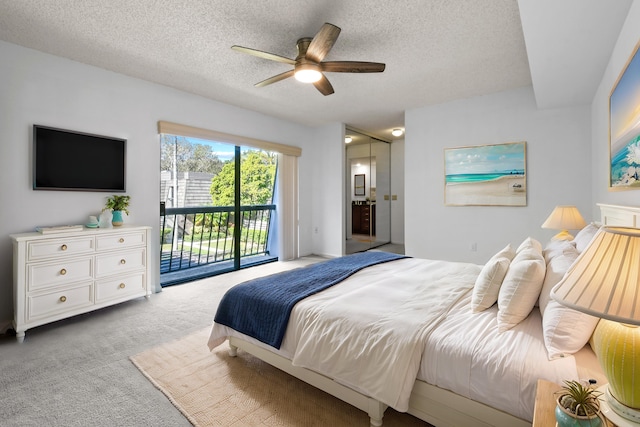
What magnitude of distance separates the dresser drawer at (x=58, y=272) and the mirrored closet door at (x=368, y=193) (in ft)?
16.7

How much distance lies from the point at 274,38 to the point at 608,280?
2.90 metres

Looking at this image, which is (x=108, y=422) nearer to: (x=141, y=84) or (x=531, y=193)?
(x=141, y=84)

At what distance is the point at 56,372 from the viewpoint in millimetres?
2094

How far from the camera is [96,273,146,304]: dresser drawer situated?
3035 mm

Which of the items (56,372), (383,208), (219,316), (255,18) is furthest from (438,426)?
(383,208)

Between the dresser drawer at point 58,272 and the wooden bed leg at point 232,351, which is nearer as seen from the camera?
the wooden bed leg at point 232,351

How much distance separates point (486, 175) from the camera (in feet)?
14.2

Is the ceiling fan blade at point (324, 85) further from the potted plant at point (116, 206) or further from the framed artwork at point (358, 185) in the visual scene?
the framed artwork at point (358, 185)

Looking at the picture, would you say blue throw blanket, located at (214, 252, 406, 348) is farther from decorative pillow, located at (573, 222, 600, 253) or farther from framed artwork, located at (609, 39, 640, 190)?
framed artwork, located at (609, 39, 640, 190)

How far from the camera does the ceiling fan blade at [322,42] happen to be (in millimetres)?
2204

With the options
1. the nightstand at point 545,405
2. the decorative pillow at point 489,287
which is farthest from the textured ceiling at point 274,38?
the nightstand at point 545,405

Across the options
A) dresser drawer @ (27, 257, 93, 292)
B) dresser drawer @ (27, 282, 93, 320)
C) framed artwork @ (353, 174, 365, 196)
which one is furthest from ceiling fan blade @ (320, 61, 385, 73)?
framed artwork @ (353, 174, 365, 196)

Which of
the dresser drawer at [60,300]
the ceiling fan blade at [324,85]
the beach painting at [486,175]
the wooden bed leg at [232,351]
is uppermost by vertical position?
the ceiling fan blade at [324,85]

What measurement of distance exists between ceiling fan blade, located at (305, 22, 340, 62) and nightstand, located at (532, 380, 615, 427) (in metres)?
2.33
